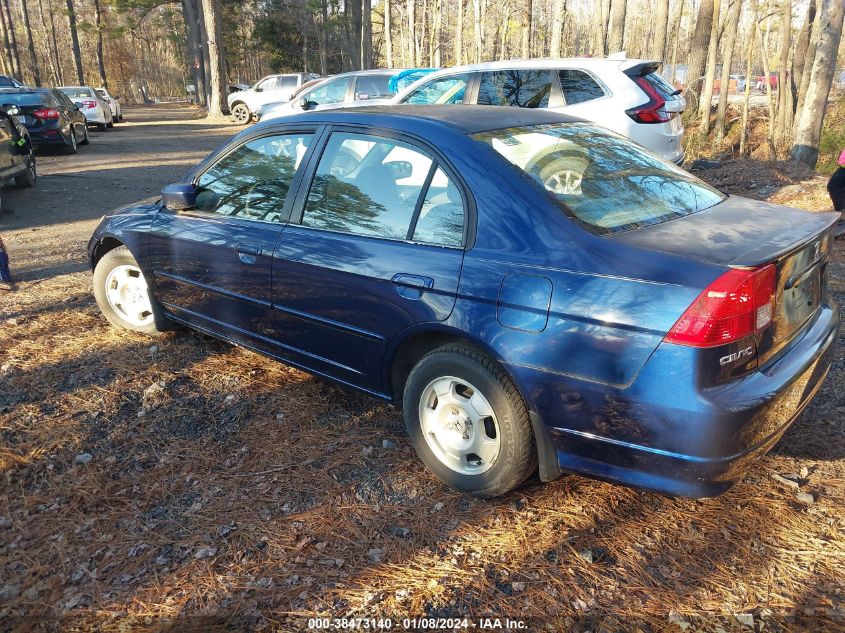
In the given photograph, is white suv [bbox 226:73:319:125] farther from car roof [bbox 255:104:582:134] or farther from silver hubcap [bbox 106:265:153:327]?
car roof [bbox 255:104:582:134]

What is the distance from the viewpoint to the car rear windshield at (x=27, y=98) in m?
14.0

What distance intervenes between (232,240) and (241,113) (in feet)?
77.9

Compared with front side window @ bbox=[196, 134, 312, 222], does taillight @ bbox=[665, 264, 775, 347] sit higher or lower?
lower

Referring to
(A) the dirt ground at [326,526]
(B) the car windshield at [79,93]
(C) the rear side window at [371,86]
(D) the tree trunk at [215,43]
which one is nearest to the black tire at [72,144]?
(C) the rear side window at [371,86]

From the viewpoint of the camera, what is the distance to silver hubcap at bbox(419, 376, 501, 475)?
9.29 feet

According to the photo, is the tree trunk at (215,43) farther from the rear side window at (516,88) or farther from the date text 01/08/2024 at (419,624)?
the date text 01/08/2024 at (419,624)

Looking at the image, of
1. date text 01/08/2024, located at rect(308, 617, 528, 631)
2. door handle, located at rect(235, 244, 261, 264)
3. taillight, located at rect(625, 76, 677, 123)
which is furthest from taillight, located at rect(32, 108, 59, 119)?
date text 01/08/2024, located at rect(308, 617, 528, 631)

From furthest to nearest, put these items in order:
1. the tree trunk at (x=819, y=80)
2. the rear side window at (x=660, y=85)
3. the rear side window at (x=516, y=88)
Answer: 1. the tree trunk at (x=819, y=80)
2. the rear side window at (x=516, y=88)
3. the rear side window at (x=660, y=85)

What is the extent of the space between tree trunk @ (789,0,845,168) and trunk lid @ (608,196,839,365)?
8841mm

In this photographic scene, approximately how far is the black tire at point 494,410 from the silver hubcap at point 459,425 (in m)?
0.03

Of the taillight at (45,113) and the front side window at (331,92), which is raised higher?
the front side window at (331,92)

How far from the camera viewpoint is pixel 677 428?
2287 mm

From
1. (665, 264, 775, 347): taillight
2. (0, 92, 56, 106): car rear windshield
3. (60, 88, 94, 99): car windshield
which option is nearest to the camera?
(665, 264, 775, 347): taillight

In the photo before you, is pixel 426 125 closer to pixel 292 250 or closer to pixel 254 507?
pixel 292 250
